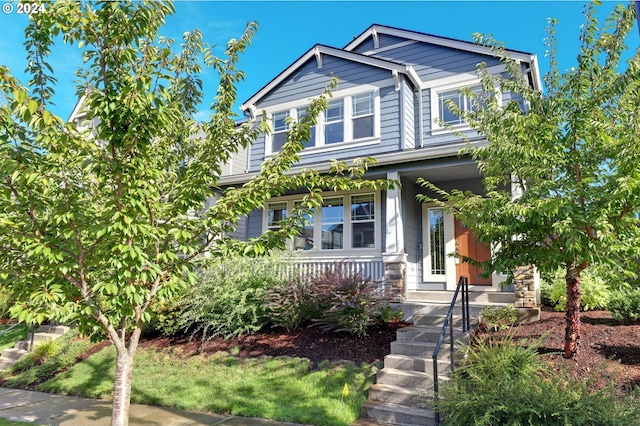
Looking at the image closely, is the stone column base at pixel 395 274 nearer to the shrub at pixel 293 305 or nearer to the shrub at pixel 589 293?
the shrub at pixel 293 305

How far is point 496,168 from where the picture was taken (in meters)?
6.14

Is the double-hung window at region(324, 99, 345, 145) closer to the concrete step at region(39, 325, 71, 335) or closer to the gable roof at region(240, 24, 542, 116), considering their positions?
the gable roof at region(240, 24, 542, 116)

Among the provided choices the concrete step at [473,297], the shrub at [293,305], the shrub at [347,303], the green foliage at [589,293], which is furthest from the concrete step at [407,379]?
the concrete step at [473,297]

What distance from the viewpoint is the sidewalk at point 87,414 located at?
5.16m

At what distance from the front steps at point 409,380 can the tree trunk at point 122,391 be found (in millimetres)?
2549

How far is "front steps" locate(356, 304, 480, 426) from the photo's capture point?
486cm

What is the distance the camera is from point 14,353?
945 centimetres

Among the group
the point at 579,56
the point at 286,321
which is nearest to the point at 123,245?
the point at 286,321

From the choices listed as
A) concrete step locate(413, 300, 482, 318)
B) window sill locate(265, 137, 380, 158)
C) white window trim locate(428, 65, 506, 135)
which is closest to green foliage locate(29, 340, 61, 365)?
window sill locate(265, 137, 380, 158)

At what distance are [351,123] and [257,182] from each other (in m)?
7.93

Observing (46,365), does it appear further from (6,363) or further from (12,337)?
(12,337)

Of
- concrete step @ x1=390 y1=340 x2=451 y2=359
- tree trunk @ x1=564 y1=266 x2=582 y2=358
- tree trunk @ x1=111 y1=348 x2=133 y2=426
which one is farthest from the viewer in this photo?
concrete step @ x1=390 y1=340 x2=451 y2=359

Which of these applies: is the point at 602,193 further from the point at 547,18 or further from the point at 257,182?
the point at 257,182

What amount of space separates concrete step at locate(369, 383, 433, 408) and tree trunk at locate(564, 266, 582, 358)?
6.80ft
